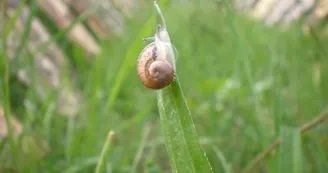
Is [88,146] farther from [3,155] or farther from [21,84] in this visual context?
[21,84]

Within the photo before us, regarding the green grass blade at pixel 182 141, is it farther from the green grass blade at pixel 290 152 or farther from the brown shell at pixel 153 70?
the green grass blade at pixel 290 152

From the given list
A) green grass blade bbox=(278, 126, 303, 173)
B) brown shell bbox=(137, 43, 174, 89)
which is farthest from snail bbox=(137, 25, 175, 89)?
green grass blade bbox=(278, 126, 303, 173)

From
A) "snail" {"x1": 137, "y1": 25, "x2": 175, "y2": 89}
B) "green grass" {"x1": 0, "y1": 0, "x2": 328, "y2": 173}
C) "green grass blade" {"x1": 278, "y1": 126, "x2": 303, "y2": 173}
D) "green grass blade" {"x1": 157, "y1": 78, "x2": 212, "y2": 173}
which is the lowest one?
"green grass" {"x1": 0, "y1": 0, "x2": 328, "y2": 173}

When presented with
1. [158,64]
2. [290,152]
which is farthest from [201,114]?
[158,64]

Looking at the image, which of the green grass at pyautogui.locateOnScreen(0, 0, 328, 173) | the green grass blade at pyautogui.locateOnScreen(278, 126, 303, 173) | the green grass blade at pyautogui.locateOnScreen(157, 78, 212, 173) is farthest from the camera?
the green grass at pyautogui.locateOnScreen(0, 0, 328, 173)

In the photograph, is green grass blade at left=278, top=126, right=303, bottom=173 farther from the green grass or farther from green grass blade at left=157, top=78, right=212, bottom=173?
green grass blade at left=157, top=78, right=212, bottom=173

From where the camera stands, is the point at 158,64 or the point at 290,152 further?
the point at 290,152

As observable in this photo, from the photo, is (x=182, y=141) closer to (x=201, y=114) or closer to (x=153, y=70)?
(x=153, y=70)
